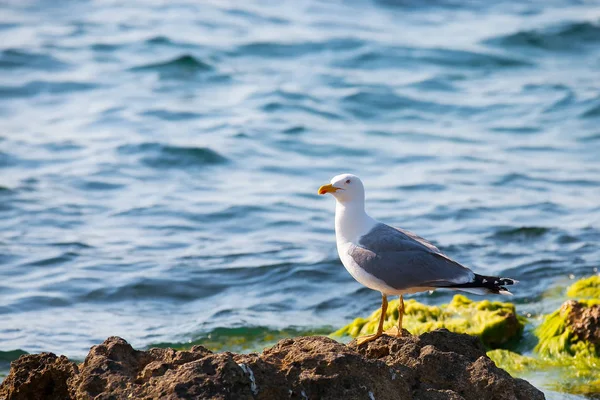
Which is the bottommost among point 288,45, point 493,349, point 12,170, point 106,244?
point 493,349

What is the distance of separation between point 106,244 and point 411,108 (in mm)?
7104

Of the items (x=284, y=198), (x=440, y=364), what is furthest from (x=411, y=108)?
(x=440, y=364)

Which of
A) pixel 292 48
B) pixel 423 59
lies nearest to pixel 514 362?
pixel 423 59

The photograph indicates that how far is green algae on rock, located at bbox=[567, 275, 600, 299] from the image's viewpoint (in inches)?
310

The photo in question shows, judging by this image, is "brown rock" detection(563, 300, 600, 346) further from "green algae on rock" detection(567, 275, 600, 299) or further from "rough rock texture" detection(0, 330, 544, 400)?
"rough rock texture" detection(0, 330, 544, 400)

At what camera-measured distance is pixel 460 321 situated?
702cm

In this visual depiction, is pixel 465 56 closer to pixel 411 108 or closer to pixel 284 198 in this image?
pixel 411 108

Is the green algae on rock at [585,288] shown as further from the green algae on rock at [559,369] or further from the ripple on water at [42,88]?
the ripple on water at [42,88]

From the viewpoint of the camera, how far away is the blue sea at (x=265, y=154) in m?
8.58

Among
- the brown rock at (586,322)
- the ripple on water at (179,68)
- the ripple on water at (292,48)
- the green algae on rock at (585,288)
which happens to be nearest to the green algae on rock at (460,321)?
the brown rock at (586,322)

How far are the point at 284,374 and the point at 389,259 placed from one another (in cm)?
148

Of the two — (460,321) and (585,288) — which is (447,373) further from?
(585,288)

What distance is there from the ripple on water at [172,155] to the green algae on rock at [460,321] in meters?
6.06

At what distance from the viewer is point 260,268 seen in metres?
9.24
